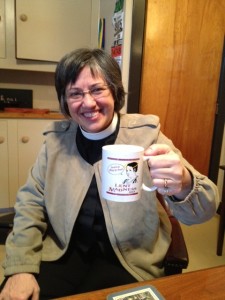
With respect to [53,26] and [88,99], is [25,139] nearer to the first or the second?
[53,26]

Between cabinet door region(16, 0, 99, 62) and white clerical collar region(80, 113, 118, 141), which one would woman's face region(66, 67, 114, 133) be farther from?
cabinet door region(16, 0, 99, 62)

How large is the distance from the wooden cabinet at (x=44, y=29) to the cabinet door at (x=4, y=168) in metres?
0.63

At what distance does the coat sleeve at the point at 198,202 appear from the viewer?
0.75 m

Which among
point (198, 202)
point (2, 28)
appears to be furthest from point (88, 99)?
point (2, 28)

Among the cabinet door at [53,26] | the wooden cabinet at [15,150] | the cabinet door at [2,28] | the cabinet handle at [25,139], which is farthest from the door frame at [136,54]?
the cabinet door at [2,28]

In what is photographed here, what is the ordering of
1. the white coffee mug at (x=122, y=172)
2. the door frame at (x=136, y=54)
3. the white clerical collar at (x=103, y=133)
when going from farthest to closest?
the door frame at (x=136, y=54) → the white clerical collar at (x=103, y=133) → the white coffee mug at (x=122, y=172)

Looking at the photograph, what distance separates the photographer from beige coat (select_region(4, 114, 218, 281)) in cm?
94

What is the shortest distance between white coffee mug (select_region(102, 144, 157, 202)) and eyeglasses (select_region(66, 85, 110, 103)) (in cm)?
41

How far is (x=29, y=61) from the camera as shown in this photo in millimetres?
2479

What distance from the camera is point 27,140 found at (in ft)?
7.80

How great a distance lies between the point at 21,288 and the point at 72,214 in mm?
283

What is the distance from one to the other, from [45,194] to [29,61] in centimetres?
184

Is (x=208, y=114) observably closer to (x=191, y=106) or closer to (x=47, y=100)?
(x=191, y=106)

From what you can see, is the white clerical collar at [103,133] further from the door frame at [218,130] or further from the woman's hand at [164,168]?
the door frame at [218,130]
